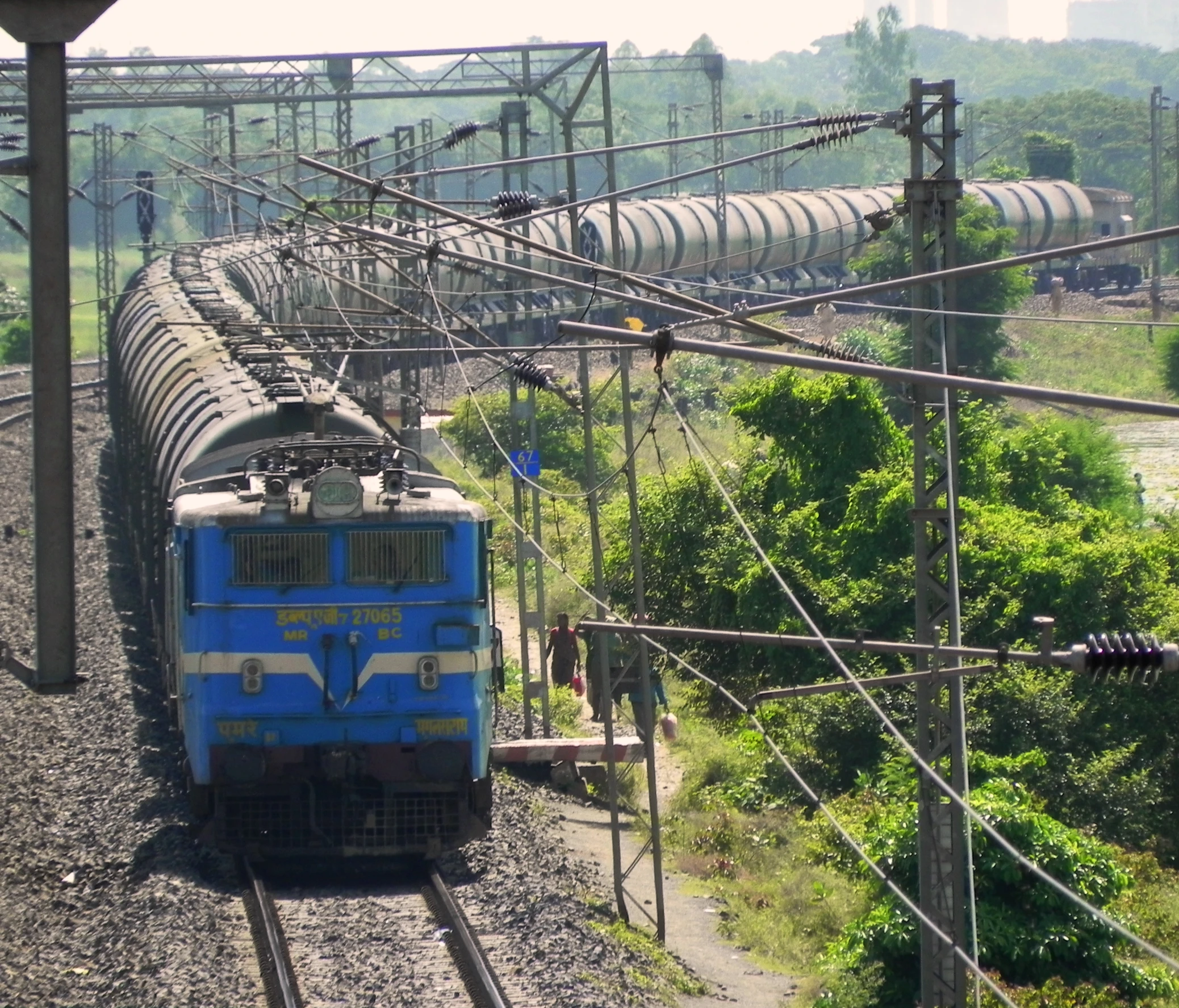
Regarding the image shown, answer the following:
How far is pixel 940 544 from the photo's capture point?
371 inches

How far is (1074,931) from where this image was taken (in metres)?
10.8

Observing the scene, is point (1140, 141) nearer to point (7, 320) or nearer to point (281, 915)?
point (7, 320)

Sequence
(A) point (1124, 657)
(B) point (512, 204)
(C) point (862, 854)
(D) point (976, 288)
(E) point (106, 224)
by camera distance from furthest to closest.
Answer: (D) point (976, 288) < (E) point (106, 224) < (B) point (512, 204) < (C) point (862, 854) < (A) point (1124, 657)

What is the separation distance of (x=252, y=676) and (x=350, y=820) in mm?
1191

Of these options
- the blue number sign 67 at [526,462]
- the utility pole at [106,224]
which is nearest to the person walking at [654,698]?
the blue number sign 67 at [526,462]

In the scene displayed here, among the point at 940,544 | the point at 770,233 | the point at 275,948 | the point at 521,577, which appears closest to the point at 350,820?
the point at 275,948

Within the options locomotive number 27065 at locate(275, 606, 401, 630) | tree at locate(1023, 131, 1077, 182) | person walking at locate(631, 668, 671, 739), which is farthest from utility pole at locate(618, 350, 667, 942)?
tree at locate(1023, 131, 1077, 182)

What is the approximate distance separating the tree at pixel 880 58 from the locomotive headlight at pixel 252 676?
450 feet

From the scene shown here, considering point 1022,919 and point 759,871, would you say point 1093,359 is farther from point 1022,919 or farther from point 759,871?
point 1022,919

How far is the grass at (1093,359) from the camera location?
51.7m

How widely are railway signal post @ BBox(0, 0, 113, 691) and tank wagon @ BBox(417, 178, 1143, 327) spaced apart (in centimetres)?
3550

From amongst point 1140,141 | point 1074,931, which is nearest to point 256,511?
point 1074,931

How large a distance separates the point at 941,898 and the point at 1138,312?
55355mm

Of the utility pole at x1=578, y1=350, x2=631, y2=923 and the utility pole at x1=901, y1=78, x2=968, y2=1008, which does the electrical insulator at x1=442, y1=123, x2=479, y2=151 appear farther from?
the utility pole at x1=901, y1=78, x2=968, y2=1008
